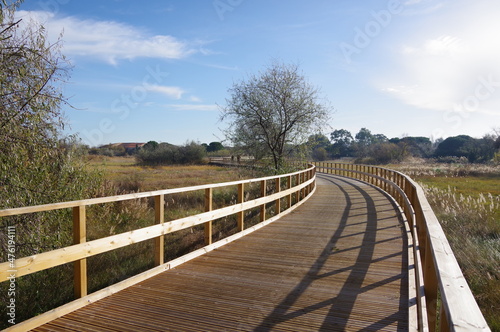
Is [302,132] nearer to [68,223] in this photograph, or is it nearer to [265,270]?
[68,223]

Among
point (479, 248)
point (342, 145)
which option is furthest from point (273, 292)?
point (342, 145)

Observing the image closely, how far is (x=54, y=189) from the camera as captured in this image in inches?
292

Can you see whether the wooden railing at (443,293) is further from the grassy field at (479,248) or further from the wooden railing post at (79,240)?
the wooden railing post at (79,240)

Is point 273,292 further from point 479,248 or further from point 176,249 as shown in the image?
point 479,248

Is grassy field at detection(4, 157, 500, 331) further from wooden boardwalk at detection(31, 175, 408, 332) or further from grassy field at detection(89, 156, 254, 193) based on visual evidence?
wooden boardwalk at detection(31, 175, 408, 332)

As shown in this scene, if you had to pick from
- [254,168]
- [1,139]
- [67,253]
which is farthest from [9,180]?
[254,168]

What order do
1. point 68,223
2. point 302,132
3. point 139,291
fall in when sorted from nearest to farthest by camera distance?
point 139,291
point 68,223
point 302,132

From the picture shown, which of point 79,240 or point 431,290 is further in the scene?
point 79,240

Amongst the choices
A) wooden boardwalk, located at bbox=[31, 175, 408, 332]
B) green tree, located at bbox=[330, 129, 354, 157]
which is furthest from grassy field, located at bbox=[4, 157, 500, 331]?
green tree, located at bbox=[330, 129, 354, 157]

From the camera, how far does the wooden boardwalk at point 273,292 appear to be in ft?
12.2

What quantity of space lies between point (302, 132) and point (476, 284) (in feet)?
43.7

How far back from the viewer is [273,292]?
15.1ft

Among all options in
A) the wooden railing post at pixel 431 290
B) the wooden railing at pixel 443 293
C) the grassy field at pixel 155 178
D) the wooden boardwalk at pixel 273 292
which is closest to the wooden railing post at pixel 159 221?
the wooden boardwalk at pixel 273 292

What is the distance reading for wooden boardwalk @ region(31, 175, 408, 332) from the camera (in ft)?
12.2
